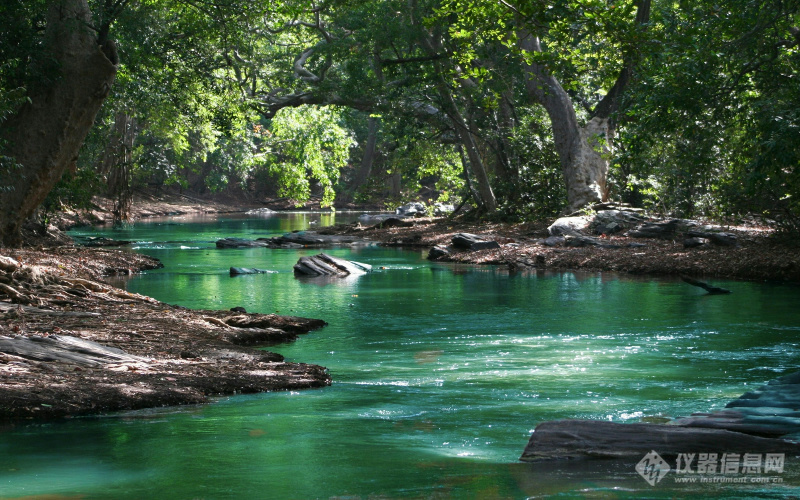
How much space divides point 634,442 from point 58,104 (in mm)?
13720

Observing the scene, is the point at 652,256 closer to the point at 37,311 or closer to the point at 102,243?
the point at 37,311

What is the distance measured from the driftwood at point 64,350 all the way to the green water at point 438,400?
119 cm

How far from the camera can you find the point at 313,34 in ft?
118

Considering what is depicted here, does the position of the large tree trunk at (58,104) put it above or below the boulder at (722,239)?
above

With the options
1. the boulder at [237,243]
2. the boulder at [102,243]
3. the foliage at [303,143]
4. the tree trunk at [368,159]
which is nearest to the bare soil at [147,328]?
the boulder at [102,243]

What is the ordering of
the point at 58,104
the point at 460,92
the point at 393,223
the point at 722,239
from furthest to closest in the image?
the point at 393,223
the point at 460,92
the point at 722,239
the point at 58,104

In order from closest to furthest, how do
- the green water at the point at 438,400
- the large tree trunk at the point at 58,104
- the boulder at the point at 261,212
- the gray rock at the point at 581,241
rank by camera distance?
the green water at the point at 438,400 < the large tree trunk at the point at 58,104 < the gray rock at the point at 581,241 < the boulder at the point at 261,212

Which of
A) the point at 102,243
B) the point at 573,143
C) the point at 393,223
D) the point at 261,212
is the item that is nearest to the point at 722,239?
the point at 573,143

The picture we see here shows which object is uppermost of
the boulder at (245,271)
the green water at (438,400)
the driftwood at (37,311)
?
the driftwood at (37,311)

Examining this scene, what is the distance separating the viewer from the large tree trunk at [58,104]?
53.5 ft

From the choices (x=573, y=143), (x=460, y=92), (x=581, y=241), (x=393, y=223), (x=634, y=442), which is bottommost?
(x=634, y=442)

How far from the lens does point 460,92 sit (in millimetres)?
32000

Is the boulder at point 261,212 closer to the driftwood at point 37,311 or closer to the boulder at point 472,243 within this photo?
the boulder at point 472,243

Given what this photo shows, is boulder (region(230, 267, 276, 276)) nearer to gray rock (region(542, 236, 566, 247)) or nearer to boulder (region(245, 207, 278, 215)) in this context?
gray rock (region(542, 236, 566, 247))
